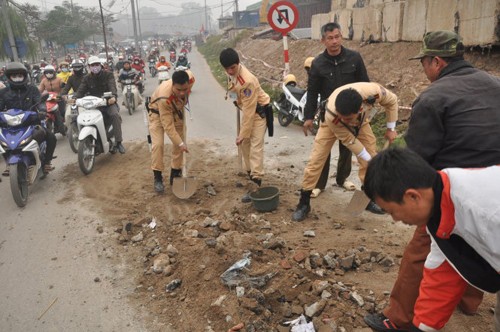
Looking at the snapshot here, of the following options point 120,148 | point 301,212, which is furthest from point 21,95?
point 301,212

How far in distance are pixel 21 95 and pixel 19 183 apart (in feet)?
4.59

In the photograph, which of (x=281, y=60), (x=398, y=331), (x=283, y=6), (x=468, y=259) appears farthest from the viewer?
(x=281, y=60)

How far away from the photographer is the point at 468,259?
1.83 m

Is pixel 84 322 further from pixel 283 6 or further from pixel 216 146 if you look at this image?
pixel 283 6

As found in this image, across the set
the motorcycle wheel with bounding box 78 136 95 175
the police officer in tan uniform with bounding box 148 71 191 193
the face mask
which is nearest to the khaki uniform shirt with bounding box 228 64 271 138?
the police officer in tan uniform with bounding box 148 71 191 193

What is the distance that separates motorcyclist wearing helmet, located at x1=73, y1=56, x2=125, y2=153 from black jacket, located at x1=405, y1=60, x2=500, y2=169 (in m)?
5.72

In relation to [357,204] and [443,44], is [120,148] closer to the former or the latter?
[357,204]

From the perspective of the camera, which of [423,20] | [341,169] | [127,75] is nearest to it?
[341,169]

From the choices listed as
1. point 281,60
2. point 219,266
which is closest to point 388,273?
point 219,266

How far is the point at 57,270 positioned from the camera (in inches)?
156

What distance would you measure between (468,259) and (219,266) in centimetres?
213

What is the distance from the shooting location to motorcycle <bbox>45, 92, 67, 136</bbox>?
838 cm

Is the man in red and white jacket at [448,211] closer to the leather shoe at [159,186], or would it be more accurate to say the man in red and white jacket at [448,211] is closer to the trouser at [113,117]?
the leather shoe at [159,186]

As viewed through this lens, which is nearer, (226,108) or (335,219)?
(335,219)
